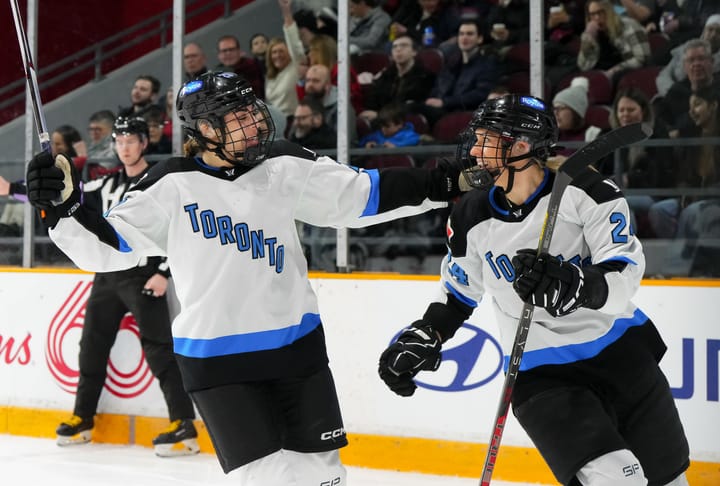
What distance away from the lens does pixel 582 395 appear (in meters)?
2.08

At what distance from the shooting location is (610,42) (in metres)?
4.43

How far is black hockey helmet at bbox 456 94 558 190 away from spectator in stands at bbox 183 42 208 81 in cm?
263

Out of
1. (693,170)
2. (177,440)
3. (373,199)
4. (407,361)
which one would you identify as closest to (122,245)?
(373,199)

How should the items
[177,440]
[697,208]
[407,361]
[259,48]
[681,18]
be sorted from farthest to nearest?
[259,48] → [177,440] → [681,18] → [697,208] → [407,361]

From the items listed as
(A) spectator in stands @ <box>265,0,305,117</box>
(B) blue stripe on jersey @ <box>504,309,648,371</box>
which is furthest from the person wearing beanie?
(B) blue stripe on jersey @ <box>504,309,648,371</box>

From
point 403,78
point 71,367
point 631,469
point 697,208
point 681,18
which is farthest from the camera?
point 403,78

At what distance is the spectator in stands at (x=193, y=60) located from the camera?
453 centimetres

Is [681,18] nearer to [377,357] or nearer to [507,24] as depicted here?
[507,24]

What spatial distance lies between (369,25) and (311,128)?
1018mm

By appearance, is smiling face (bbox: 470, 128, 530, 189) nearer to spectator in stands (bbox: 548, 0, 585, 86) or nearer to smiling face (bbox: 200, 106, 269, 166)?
smiling face (bbox: 200, 106, 269, 166)

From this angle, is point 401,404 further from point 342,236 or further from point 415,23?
point 415,23

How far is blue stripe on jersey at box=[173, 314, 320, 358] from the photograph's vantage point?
2115 millimetres

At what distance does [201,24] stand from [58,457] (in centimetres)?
222

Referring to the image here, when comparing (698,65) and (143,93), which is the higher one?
(143,93)
